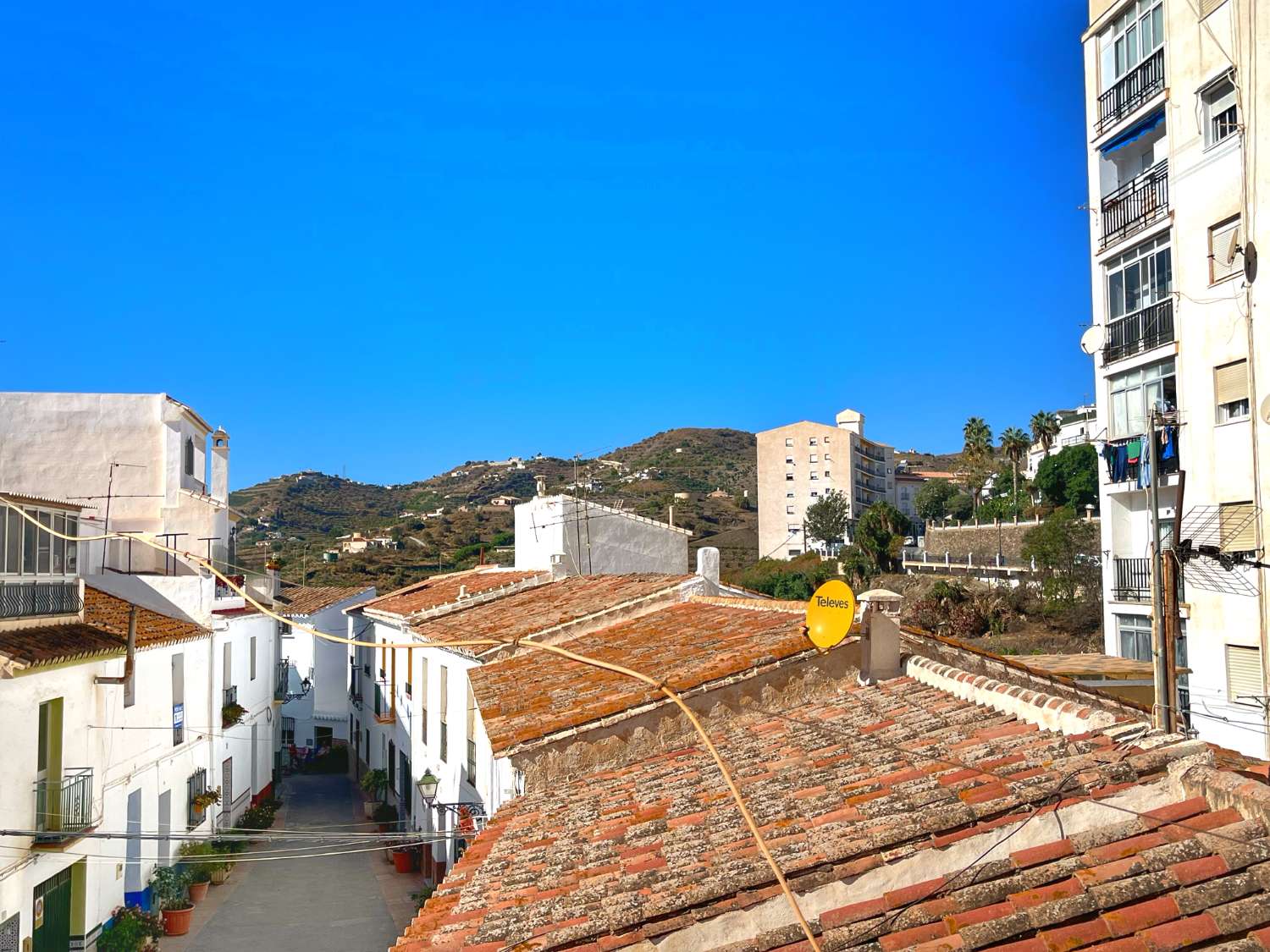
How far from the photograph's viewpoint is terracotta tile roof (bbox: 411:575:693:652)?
56.9 ft

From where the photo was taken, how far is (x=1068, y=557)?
152 feet

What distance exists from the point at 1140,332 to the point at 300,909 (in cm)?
2197

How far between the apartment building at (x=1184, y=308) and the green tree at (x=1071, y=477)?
49094 mm

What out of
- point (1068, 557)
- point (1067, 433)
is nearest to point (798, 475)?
point (1067, 433)

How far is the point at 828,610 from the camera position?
8438 millimetres

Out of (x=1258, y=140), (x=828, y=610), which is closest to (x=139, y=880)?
(x=828, y=610)

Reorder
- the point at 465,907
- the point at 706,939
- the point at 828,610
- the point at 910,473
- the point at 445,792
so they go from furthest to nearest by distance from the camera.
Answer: the point at 910,473 < the point at 445,792 < the point at 828,610 < the point at 465,907 < the point at 706,939

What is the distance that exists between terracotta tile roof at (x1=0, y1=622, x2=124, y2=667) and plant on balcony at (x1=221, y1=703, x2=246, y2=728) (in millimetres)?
6822

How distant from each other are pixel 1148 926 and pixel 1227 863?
0.61 m

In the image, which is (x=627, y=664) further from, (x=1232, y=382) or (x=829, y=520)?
(x=829, y=520)

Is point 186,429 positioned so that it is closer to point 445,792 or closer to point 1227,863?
point 445,792

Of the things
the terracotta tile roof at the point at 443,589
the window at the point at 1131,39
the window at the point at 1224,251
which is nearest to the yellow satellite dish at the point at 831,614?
the window at the point at 1224,251

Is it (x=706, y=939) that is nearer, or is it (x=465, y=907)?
(x=706, y=939)

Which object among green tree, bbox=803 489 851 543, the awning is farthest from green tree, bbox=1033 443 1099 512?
the awning
